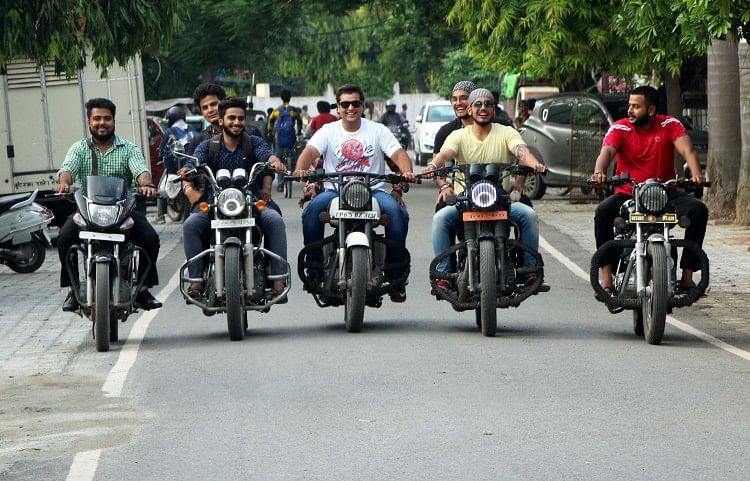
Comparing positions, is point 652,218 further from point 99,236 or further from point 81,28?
point 81,28

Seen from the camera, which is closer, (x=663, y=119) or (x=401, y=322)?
(x=663, y=119)

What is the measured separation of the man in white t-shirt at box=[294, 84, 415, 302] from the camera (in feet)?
37.7

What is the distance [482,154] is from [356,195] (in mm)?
1065

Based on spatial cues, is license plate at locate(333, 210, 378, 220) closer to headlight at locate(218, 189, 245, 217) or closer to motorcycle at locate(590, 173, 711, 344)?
headlight at locate(218, 189, 245, 217)

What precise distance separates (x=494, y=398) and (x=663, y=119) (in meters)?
3.62

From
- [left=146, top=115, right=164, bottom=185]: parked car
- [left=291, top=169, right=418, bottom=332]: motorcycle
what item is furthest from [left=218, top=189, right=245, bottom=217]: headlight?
[left=146, top=115, right=164, bottom=185]: parked car

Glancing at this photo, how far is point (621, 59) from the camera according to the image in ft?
85.3

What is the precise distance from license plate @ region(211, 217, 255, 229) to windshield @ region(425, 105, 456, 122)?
3315 centimetres

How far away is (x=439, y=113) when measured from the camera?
44188 mm

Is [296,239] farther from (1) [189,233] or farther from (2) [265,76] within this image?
(2) [265,76]

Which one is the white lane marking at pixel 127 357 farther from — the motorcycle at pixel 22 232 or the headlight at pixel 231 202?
the motorcycle at pixel 22 232

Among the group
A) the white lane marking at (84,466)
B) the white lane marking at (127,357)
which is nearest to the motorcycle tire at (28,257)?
the white lane marking at (127,357)

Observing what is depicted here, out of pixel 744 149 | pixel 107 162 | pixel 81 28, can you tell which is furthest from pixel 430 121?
pixel 107 162

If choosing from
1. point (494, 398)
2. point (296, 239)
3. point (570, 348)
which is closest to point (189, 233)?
point (570, 348)
